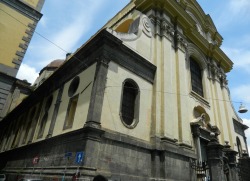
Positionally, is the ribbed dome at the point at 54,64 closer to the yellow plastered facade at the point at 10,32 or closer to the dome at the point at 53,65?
the dome at the point at 53,65

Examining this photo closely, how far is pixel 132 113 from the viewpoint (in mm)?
9891

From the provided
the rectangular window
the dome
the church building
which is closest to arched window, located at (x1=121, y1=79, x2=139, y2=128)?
the church building

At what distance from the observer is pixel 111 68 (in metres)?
9.40

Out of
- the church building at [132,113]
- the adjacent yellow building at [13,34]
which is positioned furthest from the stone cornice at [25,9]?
the church building at [132,113]

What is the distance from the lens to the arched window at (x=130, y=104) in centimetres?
953

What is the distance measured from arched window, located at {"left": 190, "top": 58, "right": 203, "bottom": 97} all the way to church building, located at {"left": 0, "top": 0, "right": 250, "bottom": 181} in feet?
0.28

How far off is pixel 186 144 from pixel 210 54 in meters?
10.2

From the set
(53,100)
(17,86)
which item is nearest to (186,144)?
(53,100)

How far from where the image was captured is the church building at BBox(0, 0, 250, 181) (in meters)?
8.09

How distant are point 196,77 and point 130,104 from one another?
8035mm

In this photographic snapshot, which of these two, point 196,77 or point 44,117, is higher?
point 196,77

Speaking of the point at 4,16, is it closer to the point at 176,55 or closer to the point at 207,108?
the point at 176,55

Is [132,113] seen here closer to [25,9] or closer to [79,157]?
[79,157]

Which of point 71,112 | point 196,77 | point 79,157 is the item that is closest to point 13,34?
point 71,112
